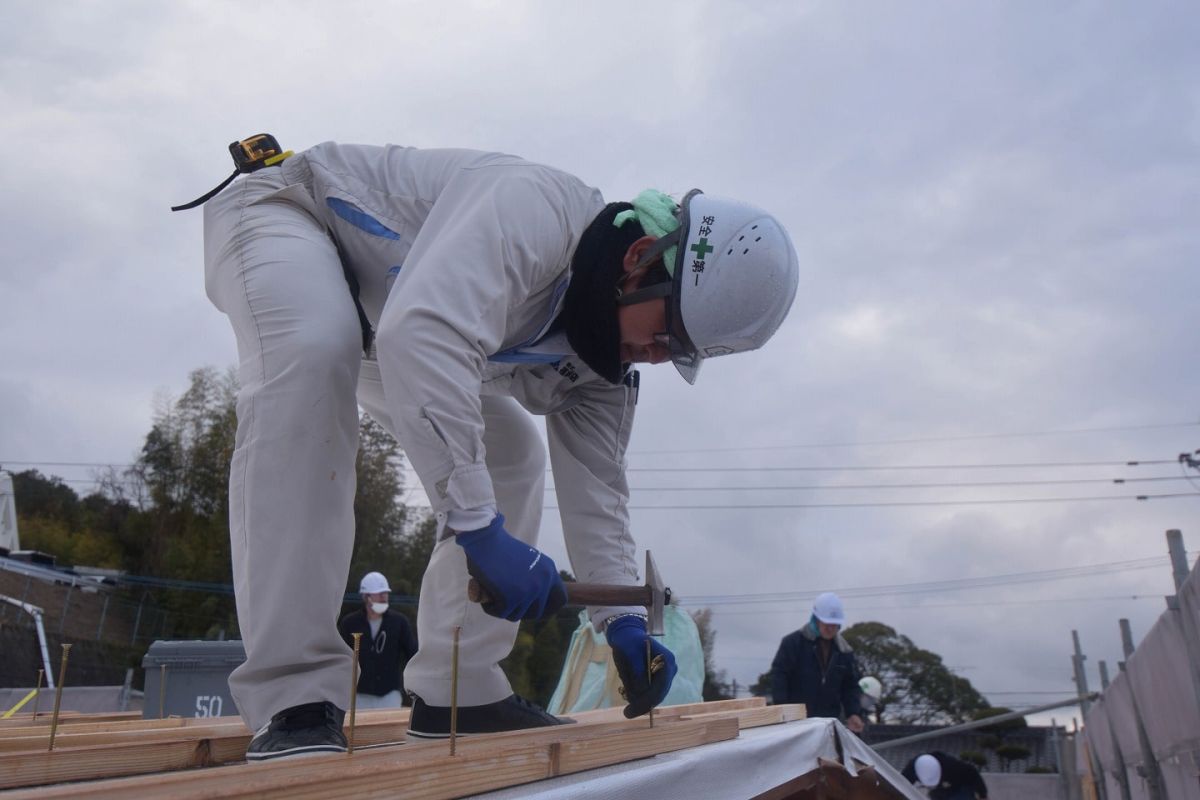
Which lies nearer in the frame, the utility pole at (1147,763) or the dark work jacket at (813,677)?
the utility pole at (1147,763)

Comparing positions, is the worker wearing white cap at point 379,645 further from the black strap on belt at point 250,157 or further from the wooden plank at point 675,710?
the black strap on belt at point 250,157

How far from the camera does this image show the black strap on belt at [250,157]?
227 centimetres

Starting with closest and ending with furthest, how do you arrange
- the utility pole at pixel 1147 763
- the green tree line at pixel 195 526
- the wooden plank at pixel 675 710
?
1. the wooden plank at pixel 675 710
2. the utility pole at pixel 1147 763
3. the green tree line at pixel 195 526

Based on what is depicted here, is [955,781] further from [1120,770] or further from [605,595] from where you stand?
[605,595]

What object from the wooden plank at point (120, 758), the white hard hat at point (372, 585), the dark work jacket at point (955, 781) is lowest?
the dark work jacket at point (955, 781)

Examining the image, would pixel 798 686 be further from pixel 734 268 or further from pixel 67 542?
pixel 67 542

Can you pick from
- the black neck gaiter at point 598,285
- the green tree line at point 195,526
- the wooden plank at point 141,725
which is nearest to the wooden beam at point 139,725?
the wooden plank at point 141,725

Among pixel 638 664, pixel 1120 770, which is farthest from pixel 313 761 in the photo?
pixel 1120 770

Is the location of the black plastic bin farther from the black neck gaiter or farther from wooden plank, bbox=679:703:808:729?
the black neck gaiter

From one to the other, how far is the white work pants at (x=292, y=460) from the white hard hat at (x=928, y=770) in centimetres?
786

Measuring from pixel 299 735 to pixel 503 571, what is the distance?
1.50 feet

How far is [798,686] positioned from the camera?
21.9ft

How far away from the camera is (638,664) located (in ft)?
7.70

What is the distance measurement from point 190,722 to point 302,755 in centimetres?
114
